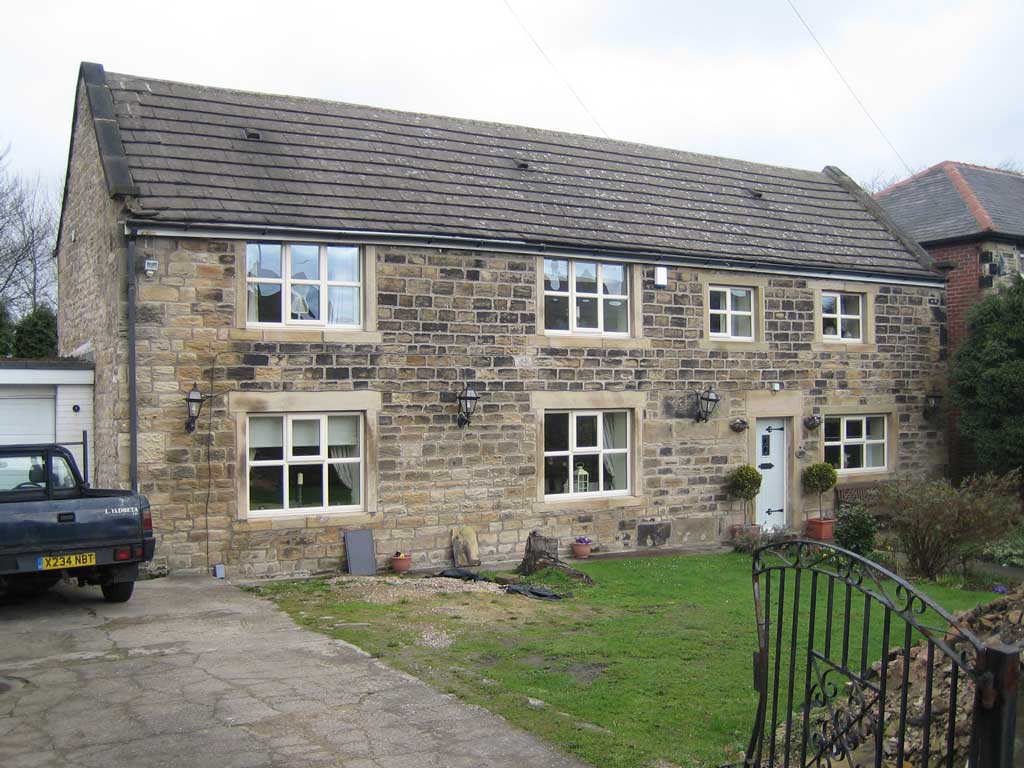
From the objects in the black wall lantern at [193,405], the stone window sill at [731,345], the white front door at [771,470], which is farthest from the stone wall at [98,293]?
the white front door at [771,470]

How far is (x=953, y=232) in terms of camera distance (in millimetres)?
20812

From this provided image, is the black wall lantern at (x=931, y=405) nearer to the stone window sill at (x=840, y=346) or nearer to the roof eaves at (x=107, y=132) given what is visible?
the stone window sill at (x=840, y=346)

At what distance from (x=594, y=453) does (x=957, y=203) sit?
11694 millimetres

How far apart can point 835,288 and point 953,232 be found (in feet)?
13.5

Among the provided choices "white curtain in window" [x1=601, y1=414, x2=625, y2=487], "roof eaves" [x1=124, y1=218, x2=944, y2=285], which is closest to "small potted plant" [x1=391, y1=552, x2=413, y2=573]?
"white curtain in window" [x1=601, y1=414, x2=625, y2=487]

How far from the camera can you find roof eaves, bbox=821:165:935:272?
20125 mm

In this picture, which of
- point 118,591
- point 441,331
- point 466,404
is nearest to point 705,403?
point 466,404

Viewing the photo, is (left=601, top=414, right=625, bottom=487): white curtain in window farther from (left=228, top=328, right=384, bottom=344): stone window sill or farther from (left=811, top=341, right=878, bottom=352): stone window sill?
(left=811, top=341, right=878, bottom=352): stone window sill

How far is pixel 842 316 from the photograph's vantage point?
18.9m

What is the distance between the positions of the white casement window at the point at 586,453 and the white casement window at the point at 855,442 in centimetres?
474

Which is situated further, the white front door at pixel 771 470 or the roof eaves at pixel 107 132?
the white front door at pixel 771 470

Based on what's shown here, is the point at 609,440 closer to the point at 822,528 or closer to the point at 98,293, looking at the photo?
the point at 822,528

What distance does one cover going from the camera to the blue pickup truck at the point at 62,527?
32.4ft

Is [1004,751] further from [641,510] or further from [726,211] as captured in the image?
[726,211]
